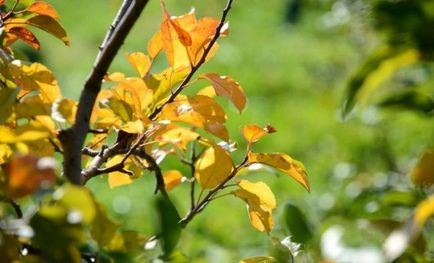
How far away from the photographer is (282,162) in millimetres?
850

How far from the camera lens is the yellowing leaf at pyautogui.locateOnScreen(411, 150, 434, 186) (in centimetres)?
65

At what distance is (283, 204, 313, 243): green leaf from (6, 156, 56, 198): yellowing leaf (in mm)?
247

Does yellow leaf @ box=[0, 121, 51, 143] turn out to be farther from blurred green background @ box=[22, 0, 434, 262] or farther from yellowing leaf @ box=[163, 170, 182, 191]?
blurred green background @ box=[22, 0, 434, 262]

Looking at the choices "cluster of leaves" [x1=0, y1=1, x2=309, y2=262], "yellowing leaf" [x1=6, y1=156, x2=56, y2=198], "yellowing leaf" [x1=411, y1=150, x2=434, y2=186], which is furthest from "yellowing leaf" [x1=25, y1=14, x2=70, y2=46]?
"yellowing leaf" [x1=411, y1=150, x2=434, y2=186]

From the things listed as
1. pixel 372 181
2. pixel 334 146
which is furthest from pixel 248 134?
pixel 334 146

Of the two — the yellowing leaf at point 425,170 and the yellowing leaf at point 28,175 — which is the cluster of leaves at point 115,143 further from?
the yellowing leaf at point 425,170

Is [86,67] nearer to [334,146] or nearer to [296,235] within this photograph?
[334,146]

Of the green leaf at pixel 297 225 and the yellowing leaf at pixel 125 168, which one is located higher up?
the green leaf at pixel 297 225

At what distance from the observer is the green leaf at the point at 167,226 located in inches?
25.4

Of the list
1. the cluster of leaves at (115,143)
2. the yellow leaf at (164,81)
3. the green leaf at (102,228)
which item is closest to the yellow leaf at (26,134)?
the cluster of leaves at (115,143)

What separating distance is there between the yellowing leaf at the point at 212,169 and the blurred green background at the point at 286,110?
27cm

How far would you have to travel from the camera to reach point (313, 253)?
2.39ft

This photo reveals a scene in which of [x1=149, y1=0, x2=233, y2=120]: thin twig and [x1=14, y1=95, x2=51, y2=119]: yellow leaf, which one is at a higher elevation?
[x1=14, y1=95, x2=51, y2=119]: yellow leaf

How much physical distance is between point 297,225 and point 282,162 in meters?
0.13
